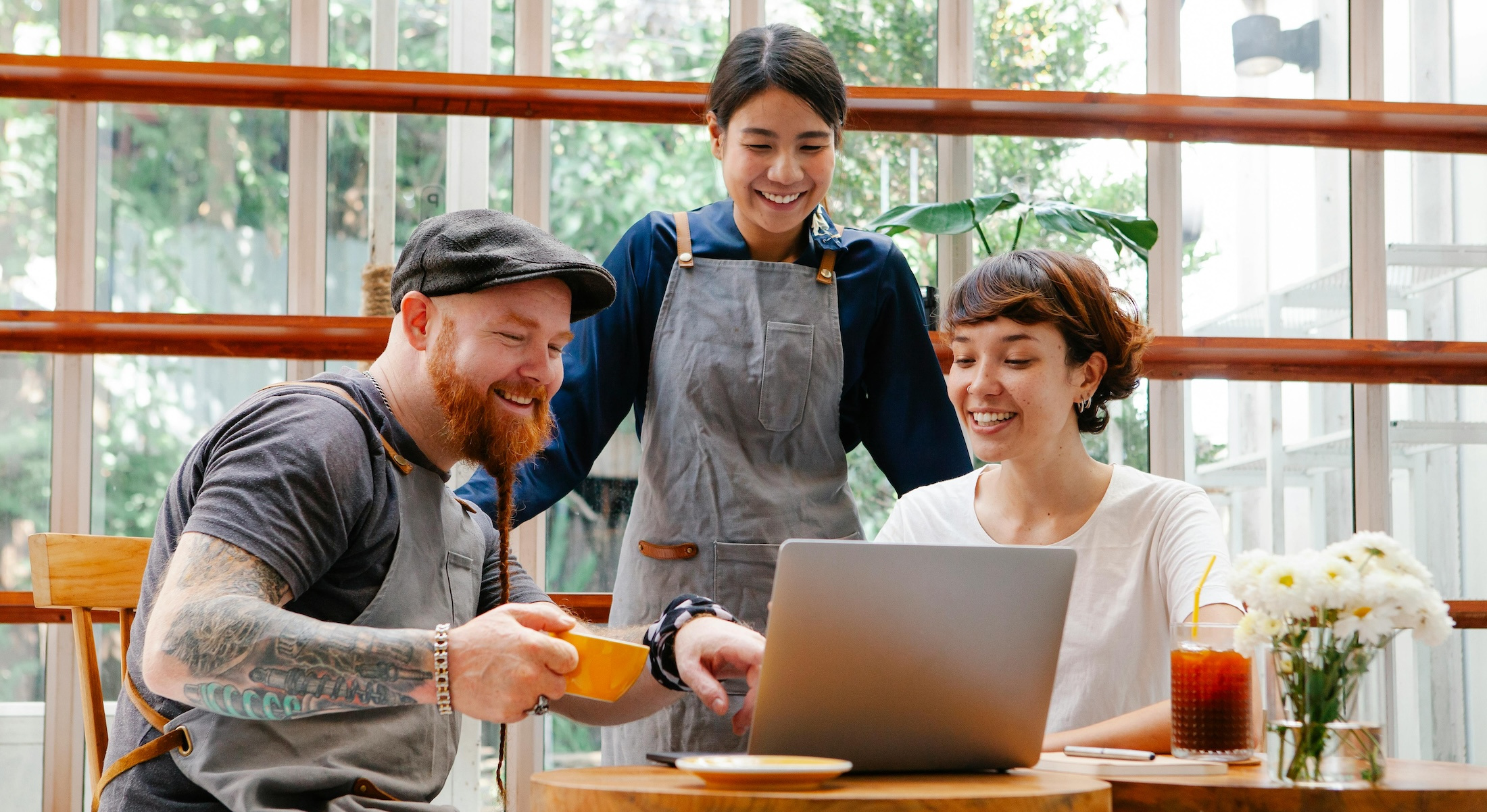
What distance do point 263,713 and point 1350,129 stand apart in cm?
323

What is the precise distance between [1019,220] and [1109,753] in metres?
1.88

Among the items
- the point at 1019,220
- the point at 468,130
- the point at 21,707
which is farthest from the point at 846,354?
the point at 21,707

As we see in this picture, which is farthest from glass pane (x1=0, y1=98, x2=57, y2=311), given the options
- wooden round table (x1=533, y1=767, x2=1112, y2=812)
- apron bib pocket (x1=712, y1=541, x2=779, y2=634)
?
wooden round table (x1=533, y1=767, x2=1112, y2=812)

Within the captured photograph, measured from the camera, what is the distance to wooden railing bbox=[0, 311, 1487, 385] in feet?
10.2

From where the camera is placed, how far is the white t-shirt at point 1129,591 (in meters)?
1.76

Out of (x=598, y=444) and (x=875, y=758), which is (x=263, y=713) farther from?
(x=598, y=444)

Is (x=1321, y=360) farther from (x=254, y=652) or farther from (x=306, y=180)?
(x=254, y=652)

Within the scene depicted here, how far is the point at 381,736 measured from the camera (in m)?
1.42

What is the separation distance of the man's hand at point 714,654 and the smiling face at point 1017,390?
2.08ft

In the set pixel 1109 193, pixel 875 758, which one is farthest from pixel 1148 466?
pixel 875 758

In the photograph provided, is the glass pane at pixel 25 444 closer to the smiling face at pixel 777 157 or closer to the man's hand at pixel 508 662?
the smiling face at pixel 777 157

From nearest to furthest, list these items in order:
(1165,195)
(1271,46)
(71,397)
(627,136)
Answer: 1. (71,397)
2. (627,136)
3. (1165,195)
4. (1271,46)

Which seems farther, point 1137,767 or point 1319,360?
point 1319,360

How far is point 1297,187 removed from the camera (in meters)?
3.71
